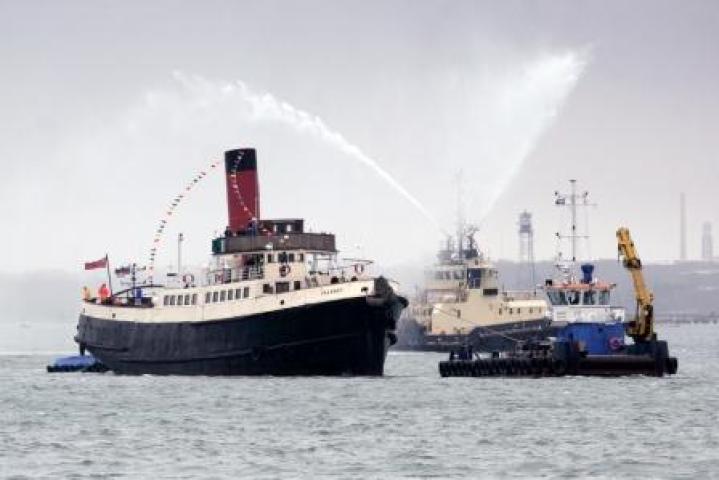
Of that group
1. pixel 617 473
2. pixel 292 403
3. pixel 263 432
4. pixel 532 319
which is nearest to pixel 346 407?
pixel 292 403

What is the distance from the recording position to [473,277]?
197625 millimetres

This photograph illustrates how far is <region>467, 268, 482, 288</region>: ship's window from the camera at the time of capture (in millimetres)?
197250

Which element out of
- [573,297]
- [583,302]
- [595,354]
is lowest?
[595,354]

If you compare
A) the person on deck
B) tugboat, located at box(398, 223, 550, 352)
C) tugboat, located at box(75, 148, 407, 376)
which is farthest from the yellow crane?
tugboat, located at box(398, 223, 550, 352)

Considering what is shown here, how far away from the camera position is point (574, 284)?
4798 inches

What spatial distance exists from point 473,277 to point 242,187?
79.3 metres

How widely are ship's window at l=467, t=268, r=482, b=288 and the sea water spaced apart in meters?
81.9

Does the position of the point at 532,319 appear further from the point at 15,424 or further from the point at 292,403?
the point at 15,424

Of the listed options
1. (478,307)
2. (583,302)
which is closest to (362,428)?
(583,302)

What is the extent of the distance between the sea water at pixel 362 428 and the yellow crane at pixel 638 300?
5.53 metres

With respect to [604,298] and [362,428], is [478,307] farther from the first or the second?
[362,428]

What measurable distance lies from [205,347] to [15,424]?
3181 centimetres

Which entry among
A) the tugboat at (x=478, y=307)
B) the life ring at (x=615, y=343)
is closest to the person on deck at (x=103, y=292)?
the life ring at (x=615, y=343)

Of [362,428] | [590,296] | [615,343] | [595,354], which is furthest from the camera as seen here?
[590,296]
